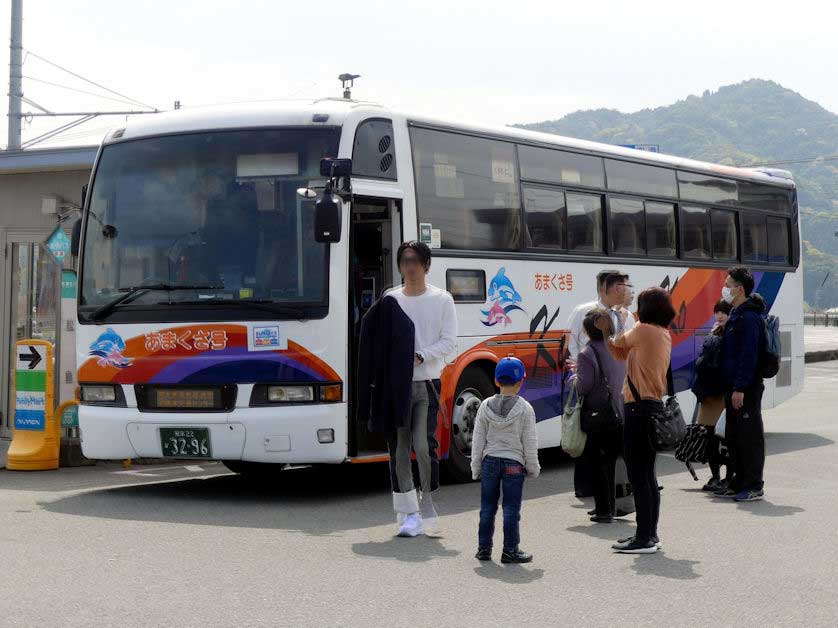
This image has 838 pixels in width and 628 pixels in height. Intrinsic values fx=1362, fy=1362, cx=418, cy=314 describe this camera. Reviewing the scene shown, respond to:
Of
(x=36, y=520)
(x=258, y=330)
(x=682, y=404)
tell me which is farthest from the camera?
(x=682, y=404)

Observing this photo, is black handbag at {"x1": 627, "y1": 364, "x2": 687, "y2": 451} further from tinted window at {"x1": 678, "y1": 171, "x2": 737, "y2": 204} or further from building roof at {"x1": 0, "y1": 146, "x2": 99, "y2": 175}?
building roof at {"x1": 0, "y1": 146, "x2": 99, "y2": 175}

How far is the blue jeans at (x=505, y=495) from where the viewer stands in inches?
315

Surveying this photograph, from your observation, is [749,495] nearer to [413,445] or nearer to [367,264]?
[413,445]

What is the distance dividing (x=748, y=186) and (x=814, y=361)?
23.7 m

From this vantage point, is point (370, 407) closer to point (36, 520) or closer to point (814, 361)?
point (36, 520)

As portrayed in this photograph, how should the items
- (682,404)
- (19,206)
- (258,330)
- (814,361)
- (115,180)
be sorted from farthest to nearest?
(814,361) → (19,206) → (682,404) → (115,180) → (258,330)

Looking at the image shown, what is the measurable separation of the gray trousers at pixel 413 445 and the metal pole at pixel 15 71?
1866 cm

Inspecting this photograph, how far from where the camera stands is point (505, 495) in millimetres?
8031

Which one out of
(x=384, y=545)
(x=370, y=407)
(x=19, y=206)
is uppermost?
(x=19, y=206)

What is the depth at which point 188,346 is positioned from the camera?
1061cm

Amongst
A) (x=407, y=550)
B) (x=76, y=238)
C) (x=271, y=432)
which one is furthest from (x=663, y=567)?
(x=76, y=238)

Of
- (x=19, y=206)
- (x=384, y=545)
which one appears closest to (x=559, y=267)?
(x=384, y=545)

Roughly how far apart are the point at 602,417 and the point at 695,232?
6.65m

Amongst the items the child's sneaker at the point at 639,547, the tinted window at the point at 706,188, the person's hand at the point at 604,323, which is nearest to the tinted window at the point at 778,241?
the tinted window at the point at 706,188
